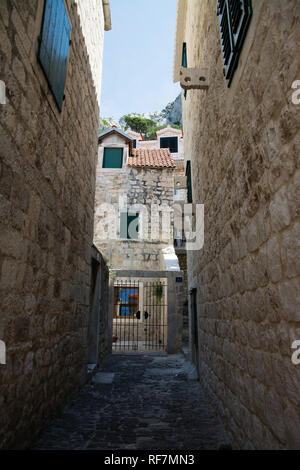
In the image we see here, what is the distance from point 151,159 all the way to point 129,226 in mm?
3859

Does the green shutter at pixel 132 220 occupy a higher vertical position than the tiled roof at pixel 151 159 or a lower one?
lower

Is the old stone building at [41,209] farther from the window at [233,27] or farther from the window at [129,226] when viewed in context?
the window at [129,226]

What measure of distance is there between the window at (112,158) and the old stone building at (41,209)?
9.81 m

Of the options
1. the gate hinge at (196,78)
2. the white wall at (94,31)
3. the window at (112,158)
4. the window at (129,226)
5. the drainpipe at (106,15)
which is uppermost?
the window at (112,158)

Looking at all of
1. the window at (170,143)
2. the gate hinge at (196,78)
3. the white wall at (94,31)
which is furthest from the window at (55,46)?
the window at (170,143)

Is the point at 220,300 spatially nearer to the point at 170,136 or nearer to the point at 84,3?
the point at 84,3

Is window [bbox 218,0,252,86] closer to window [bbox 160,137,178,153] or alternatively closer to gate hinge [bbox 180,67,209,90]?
gate hinge [bbox 180,67,209,90]

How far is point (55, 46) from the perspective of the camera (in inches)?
125

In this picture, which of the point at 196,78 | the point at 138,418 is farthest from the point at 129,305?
the point at 196,78

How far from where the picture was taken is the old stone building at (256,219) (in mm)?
1489

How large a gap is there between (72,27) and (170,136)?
2134cm

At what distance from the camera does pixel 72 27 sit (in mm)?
4000

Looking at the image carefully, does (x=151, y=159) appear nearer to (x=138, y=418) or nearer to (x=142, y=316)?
(x=142, y=316)

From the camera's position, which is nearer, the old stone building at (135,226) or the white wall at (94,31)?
the white wall at (94,31)
